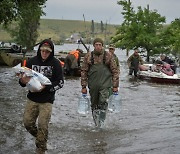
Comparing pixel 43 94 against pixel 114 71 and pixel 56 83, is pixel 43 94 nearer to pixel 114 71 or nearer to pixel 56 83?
pixel 56 83

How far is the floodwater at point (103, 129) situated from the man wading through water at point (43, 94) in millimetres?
654

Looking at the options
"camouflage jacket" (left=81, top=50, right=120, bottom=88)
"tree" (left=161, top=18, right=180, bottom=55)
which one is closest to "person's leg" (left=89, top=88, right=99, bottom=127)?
"camouflage jacket" (left=81, top=50, right=120, bottom=88)

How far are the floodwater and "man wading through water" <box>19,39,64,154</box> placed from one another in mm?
654

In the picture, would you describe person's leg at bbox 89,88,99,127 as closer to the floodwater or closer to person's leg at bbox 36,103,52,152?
the floodwater

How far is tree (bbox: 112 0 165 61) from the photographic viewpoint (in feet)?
128

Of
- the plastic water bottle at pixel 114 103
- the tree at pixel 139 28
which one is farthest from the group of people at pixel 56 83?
the tree at pixel 139 28

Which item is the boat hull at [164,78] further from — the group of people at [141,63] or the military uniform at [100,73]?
the military uniform at [100,73]

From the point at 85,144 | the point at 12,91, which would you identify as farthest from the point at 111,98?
the point at 12,91

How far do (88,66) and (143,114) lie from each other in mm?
3465

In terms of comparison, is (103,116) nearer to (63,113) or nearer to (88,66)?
(88,66)

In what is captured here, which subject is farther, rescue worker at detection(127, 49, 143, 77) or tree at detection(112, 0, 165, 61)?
tree at detection(112, 0, 165, 61)

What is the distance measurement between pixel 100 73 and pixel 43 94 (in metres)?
2.38

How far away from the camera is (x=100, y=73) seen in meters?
9.23

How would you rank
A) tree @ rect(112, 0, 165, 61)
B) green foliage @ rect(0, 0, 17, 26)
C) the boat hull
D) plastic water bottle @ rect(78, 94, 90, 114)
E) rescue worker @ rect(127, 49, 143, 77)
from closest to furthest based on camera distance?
plastic water bottle @ rect(78, 94, 90, 114), green foliage @ rect(0, 0, 17, 26), the boat hull, rescue worker @ rect(127, 49, 143, 77), tree @ rect(112, 0, 165, 61)
